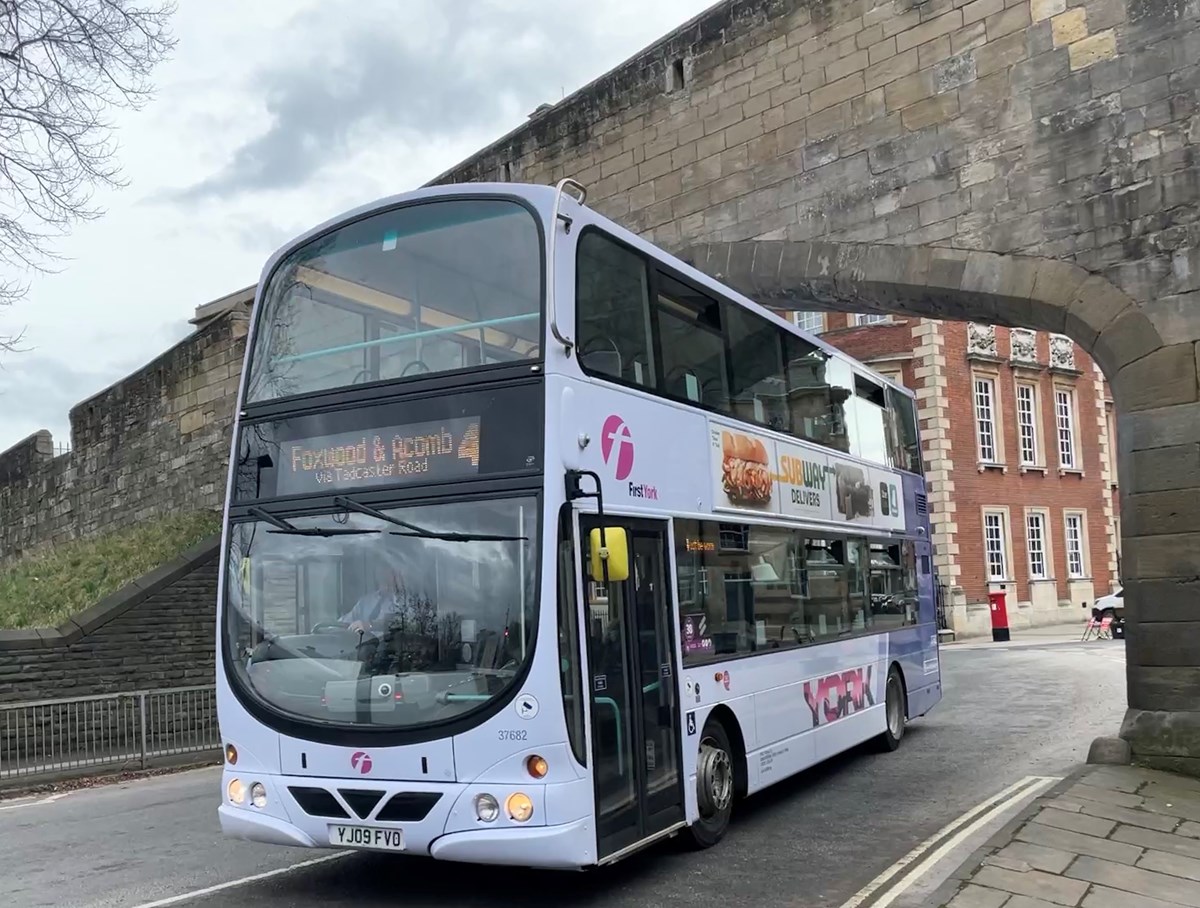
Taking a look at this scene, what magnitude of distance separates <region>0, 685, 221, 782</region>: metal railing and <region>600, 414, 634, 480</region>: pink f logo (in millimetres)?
8577

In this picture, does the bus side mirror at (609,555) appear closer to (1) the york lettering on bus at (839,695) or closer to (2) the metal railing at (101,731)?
(1) the york lettering on bus at (839,695)

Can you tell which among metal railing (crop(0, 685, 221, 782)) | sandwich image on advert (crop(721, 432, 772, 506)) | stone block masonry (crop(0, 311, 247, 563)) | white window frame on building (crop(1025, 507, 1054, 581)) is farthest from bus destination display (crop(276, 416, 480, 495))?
white window frame on building (crop(1025, 507, 1054, 581))

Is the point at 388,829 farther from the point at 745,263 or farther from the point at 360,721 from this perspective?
the point at 745,263

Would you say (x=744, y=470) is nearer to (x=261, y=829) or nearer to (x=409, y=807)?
(x=409, y=807)

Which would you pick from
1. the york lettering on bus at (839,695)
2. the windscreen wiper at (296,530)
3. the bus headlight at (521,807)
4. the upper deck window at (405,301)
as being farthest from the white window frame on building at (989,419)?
the bus headlight at (521,807)

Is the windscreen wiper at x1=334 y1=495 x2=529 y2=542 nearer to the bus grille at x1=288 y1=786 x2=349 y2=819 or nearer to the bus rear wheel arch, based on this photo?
the bus grille at x1=288 y1=786 x2=349 y2=819

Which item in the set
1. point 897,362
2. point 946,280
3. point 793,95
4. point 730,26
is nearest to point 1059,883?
point 946,280

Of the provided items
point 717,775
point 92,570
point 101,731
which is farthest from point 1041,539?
point 717,775

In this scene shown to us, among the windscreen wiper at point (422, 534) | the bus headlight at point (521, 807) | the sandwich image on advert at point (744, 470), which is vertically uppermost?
the sandwich image on advert at point (744, 470)

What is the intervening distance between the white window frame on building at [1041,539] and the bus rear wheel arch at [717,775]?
96.1ft

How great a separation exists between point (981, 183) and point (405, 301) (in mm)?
7096

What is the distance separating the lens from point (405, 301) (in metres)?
6.54

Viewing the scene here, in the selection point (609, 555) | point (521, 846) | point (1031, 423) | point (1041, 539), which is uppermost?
point (1031, 423)

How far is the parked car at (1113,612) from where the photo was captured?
2651 cm
